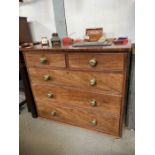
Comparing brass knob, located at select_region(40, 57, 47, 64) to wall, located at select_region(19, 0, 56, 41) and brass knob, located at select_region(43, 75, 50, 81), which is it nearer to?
brass knob, located at select_region(43, 75, 50, 81)

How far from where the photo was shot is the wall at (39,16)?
5.95 ft

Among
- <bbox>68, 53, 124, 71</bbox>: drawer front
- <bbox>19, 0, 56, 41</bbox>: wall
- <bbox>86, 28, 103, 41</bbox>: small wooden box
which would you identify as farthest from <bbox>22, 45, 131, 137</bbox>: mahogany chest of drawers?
<bbox>19, 0, 56, 41</bbox>: wall

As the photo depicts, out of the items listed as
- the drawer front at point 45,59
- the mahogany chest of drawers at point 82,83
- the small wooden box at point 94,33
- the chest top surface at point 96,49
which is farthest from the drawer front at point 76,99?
the small wooden box at point 94,33

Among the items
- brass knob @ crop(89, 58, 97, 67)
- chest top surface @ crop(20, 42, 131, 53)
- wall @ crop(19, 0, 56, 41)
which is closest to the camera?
chest top surface @ crop(20, 42, 131, 53)

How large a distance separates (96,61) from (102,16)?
68cm

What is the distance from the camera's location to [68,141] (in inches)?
58.2

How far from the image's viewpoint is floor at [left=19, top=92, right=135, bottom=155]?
4.42 ft

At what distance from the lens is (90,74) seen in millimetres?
1289

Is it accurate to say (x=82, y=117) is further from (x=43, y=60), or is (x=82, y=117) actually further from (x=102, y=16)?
(x=102, y=16)

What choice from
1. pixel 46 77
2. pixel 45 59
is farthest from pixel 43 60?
pixel 46 77

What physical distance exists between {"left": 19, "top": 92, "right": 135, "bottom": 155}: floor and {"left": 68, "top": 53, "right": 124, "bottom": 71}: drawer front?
75 centimetres
